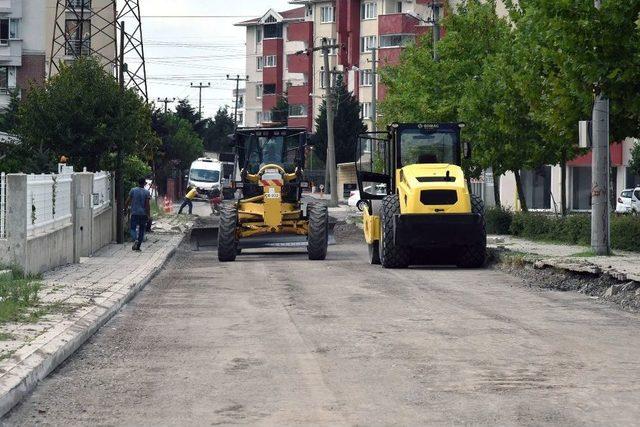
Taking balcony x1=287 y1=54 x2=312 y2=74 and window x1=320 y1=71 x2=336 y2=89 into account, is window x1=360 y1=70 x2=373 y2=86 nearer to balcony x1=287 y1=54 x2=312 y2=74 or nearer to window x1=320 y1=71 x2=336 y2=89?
window x1=320 y1=71 x2=336 y2=89

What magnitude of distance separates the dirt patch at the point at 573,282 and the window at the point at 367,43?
89.0m

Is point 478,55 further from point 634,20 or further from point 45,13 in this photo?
point 45,13

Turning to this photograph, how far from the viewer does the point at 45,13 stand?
99.5m

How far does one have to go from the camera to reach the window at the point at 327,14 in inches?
5128

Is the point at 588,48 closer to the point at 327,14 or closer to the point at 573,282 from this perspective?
the point at 573,282

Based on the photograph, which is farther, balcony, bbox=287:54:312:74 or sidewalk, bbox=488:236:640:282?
balcony, bbox=287:54:312:74

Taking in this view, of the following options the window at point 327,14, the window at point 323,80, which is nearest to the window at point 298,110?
the window at point 323,80

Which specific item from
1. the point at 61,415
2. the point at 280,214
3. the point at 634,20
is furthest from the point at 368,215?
the point at 61,415

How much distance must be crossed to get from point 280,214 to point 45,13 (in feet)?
226

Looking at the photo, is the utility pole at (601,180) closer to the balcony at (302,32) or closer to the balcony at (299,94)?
the balcony at (299,94)

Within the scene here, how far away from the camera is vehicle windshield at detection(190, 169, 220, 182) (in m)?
96.8

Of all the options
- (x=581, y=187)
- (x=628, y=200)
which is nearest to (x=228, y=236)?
(x=628, y=200)

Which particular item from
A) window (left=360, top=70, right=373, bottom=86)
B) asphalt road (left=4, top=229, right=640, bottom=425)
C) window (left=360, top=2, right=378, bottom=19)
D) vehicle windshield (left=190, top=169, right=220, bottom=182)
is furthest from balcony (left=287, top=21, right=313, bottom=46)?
asphalt road (left=4, top=229, right=640, bottom=425)

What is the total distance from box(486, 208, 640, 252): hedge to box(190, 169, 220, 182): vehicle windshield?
169 feet
